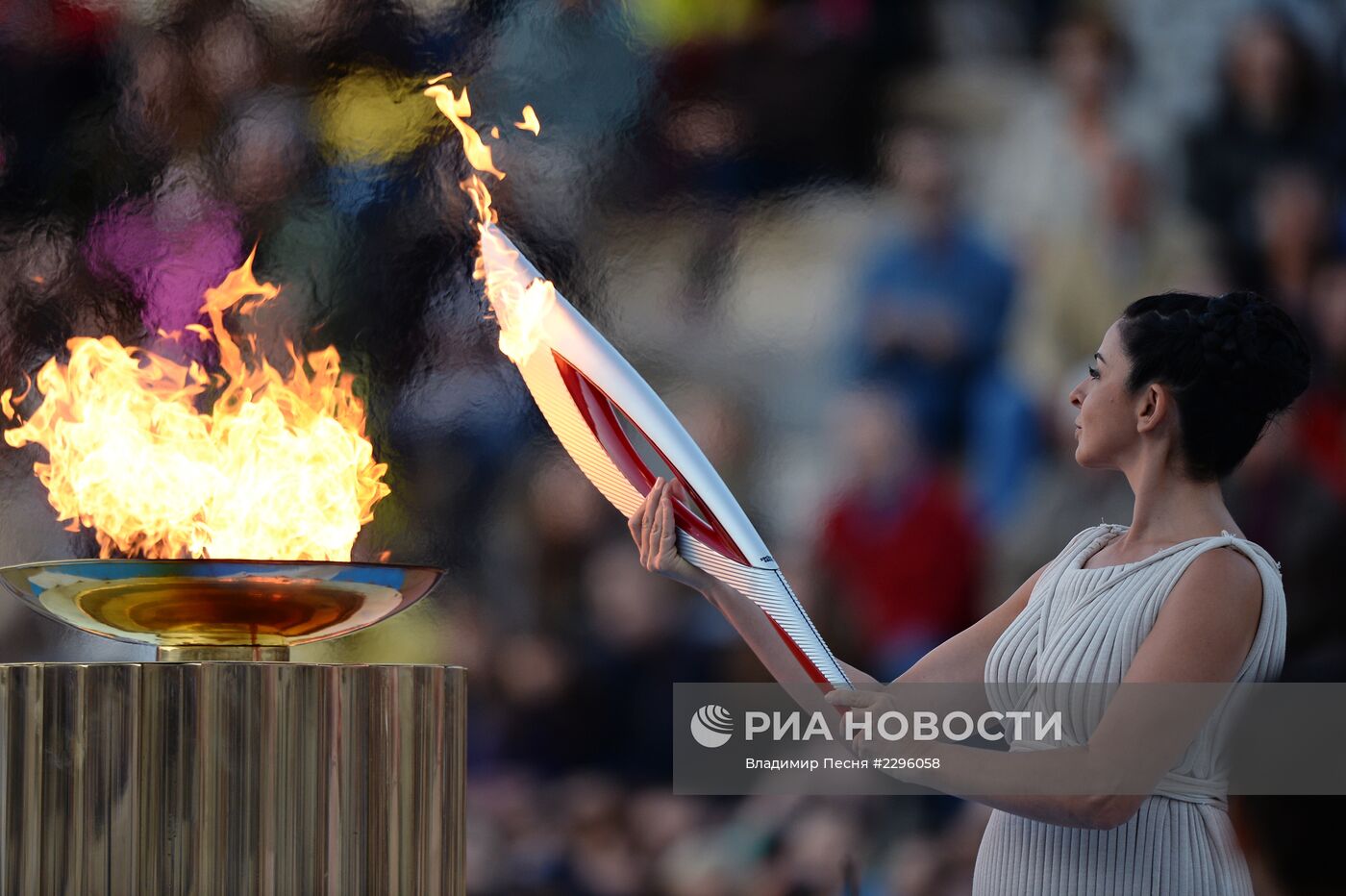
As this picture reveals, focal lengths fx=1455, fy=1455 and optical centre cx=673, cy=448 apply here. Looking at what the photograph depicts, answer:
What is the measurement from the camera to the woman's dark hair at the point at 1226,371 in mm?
1741

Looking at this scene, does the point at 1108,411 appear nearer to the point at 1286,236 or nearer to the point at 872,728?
the point at 872,728

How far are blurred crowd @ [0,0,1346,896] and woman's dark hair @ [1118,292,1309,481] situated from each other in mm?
863

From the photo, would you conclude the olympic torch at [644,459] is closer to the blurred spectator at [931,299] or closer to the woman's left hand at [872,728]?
the woman's left hand at [872,728]

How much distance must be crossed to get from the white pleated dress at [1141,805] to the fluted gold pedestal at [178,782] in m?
0.81

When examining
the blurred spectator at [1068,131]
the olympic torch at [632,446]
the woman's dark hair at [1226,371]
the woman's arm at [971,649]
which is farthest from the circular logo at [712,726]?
the woman's dark hair at [1226,371]

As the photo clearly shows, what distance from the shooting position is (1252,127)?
2.67m

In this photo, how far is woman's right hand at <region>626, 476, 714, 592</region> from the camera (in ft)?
6.25

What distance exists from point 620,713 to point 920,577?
0.61m

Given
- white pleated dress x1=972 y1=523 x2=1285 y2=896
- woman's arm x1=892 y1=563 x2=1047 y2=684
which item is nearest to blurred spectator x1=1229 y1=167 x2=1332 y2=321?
woman's arm x1=892 y1=563 x2=1047 y2=684

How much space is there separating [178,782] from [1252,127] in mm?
2185

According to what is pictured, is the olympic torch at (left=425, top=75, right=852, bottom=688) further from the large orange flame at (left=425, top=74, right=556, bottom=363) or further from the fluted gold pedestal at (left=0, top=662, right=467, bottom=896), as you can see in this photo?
the fluted gold pedestal at (left=0, top=662, right=467, bottom=896)

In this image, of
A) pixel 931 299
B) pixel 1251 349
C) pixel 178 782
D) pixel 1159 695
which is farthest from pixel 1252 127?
pixel 178 782

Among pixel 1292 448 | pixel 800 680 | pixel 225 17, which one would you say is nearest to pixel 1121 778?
pixel 800 680

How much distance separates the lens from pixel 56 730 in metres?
1.45
